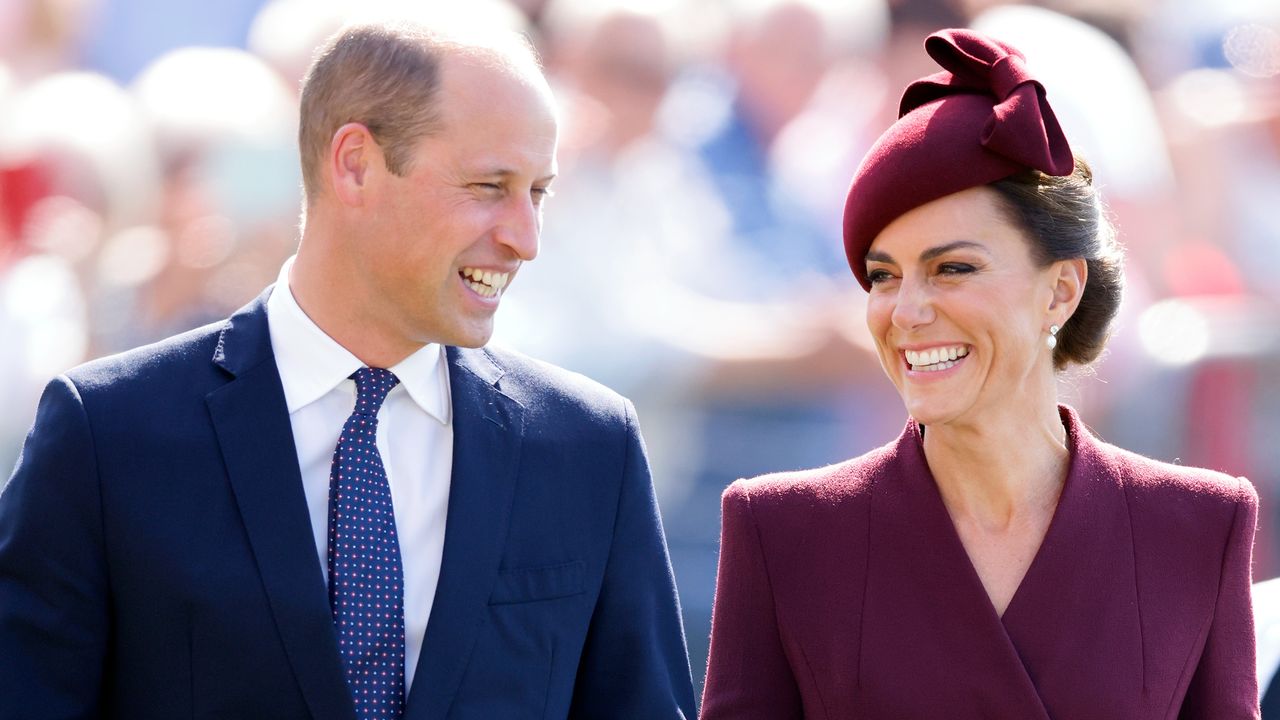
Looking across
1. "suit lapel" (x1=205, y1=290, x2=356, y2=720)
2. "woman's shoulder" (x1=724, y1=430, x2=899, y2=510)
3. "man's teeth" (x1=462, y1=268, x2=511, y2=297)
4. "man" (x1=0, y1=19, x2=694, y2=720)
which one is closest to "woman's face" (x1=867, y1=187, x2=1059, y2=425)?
"woman's shoulder" (x1=724, y1=430, x2=899, y2=510)

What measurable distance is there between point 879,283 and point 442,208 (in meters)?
0.63

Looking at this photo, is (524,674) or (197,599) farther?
(524,674)

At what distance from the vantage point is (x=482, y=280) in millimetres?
2334

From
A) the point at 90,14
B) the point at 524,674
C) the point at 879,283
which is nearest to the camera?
the point at 524,674

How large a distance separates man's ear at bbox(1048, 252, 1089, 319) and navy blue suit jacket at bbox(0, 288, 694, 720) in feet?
2.16

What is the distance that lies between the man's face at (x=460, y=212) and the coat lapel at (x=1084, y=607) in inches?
33.1

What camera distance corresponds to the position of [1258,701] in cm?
234

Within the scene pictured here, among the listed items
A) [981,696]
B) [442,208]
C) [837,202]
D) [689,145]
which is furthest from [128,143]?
[981,696]

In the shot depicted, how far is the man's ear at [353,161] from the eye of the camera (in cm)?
235

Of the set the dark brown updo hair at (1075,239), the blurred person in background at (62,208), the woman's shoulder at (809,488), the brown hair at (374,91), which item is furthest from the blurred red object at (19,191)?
the dark brown updo hair at (1075,239)

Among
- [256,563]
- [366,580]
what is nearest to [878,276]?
[366,580]

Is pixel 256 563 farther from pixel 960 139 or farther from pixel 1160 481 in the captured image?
pixel 1160 481

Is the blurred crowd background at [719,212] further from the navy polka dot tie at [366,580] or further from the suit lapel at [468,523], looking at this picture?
the navy polka dot tie at [366,580]

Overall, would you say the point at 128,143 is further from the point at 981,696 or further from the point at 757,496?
the point at 981,696
